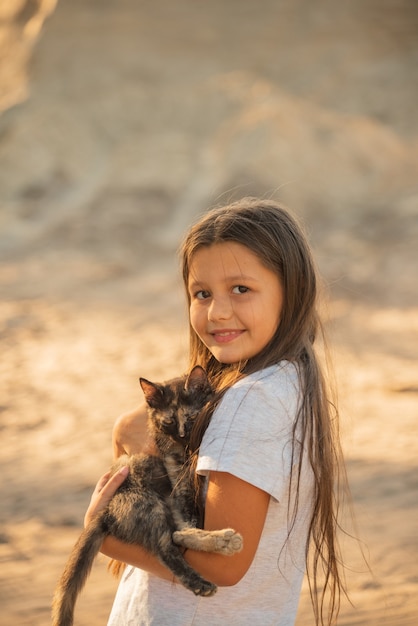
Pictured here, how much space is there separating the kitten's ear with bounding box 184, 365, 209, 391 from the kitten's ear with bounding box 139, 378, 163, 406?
0.18m

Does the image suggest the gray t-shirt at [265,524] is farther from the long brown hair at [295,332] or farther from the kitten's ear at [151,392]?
the kitten's ear at [151,392]

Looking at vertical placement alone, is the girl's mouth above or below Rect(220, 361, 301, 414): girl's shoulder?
above

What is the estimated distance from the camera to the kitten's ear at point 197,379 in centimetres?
222

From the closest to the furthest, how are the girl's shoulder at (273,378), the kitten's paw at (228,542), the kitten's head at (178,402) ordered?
the kitten's paw at (228,542), the girl's shoulder at (273,378), the kitten's head at (178,402)

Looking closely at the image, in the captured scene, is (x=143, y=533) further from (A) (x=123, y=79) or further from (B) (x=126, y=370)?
(A) (x=123, y=79)

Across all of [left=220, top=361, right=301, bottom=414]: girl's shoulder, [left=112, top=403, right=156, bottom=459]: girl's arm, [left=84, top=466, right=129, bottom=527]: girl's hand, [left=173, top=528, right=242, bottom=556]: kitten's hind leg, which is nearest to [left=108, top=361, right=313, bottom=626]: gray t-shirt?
[left=220, top=361, right=301, bottom=414]: girl's shoulder

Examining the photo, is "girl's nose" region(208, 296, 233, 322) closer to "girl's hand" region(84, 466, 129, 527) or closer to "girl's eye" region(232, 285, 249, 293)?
"girl's eye" region(232, 285, 249, 293)

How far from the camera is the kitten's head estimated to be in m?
2.26

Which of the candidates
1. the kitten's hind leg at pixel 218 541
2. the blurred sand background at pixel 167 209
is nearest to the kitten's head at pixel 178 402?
the kitten's hind leg at pixel 218 541

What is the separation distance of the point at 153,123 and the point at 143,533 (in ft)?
43.8

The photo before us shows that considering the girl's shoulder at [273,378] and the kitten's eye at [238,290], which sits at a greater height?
the kitten's eye at [238,290]

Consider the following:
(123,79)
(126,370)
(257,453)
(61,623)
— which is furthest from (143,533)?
(123,79)

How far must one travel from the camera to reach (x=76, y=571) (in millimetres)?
2168

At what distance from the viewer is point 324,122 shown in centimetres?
1427
